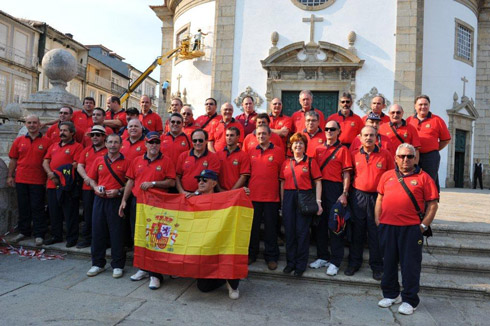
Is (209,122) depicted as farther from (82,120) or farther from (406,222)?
(406,222)

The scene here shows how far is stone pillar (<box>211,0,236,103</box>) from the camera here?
16844 mm

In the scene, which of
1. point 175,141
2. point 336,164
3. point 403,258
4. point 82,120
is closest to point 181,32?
point 82,120

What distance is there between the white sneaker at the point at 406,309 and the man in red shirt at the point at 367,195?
0.69m

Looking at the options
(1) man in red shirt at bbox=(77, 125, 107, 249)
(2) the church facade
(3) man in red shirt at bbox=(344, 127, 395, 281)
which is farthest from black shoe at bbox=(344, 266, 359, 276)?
(2) the church facade

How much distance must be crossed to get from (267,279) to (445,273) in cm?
245

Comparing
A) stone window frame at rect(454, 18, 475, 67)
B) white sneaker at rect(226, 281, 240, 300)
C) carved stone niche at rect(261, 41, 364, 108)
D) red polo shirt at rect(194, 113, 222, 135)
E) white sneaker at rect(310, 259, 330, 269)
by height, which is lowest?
white sneaker at rect(226, 281, 240, 300)

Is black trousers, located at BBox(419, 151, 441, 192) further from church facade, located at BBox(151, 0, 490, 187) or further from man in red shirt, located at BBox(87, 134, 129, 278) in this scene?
church facade, located at BBox(151, 0, 490, 187)

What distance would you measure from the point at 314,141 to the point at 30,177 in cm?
468

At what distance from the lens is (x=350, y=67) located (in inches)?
617

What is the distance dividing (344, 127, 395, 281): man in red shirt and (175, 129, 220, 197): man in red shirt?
1.92m

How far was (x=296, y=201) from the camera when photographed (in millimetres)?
5043

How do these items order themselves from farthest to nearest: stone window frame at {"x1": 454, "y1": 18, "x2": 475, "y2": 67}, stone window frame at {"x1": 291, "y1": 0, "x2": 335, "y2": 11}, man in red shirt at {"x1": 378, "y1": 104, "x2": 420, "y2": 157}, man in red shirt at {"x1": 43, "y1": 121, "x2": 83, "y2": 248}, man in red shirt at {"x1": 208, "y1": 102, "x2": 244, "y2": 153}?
1. stone window frame at {"x1": 454, "y1": 18, "x2": 475, "y2": 67}
2. stone window frame at {"x1": 291, "y1": 0, "x2": 335, "y2": 11}
3. man in red shirt at {"x1": 208, "y1": 102, "x2": 244, "y2": 153}
4. man in red shirt at {"x1": 43, "y1": 121, "x2": 83, "y2": 248}
5. man in red shirt at {"x1": 378, "y1": 104, "x2": 420, "y2": 157}

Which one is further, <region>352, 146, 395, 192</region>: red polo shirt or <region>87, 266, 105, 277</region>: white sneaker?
<region>87, 266, 105, 277</region>: white sneaker

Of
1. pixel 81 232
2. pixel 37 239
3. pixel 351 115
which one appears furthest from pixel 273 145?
pixel 37 239
